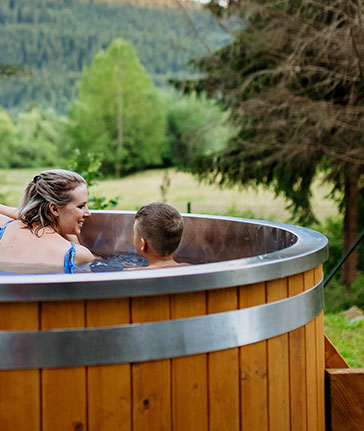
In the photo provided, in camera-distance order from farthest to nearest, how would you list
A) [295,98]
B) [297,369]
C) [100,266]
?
1. [295,98]
2. [100,266]
3. [297,369]

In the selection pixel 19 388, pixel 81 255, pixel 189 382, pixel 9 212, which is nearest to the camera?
pixel 19 388

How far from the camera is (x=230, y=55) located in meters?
7.89

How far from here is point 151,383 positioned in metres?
1.40

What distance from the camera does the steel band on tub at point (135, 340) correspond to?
1324mm

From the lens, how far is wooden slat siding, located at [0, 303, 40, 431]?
1328mm

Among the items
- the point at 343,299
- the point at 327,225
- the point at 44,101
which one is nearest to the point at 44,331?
the point at 343,299

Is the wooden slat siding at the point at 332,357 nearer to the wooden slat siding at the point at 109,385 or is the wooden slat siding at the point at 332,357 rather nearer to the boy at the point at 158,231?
the boy at the point at 158,231

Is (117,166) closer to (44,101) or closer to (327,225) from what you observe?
(44,101)

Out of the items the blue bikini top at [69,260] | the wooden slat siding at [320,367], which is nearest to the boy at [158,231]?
the blue bikini top at [69,260]

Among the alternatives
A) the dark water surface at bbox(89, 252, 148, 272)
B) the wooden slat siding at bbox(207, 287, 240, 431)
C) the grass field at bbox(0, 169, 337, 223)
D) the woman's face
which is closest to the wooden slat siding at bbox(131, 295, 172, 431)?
the wooden slat siding at bbox(207, 287, 240, 431)

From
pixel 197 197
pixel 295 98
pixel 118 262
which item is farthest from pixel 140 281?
pixel 197 197

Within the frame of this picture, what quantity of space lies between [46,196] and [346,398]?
1.52 m

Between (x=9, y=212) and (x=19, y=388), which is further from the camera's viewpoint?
(x=9, y=212)

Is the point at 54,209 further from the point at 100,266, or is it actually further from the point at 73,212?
the point at 100,266
